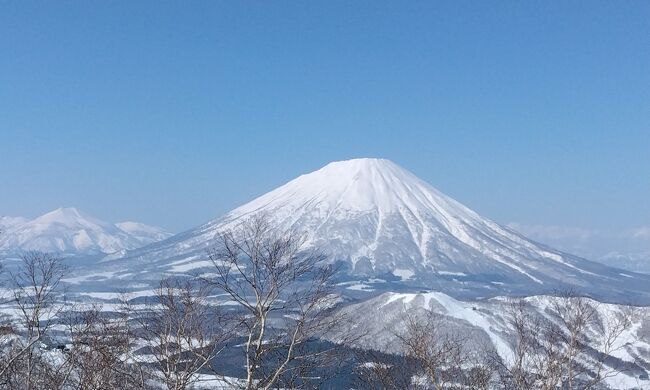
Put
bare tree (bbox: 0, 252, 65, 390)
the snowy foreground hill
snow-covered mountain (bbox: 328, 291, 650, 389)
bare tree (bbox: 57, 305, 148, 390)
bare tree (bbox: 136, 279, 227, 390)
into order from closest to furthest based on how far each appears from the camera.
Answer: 1. bare tree (bbox: 57, 305, 148, 390)
2. bare tree (bbox: 136, 279, 227, 390)
3. bare tree (bbox: 0, 252, 65, 390)
4. snow-covered mountain (bbox: 328, 291, 650, 389)
5. the snowy foreground hill

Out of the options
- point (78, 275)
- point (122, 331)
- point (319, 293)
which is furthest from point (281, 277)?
point (78, 275)

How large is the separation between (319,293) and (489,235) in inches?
5828

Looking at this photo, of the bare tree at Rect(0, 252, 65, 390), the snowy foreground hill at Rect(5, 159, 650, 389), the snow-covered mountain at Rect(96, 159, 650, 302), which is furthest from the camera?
the snow-covered mountain at Rect(96, 159, 650, 302)

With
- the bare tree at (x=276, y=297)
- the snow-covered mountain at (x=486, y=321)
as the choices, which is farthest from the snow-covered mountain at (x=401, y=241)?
the bare tree at (x=276, y=297)

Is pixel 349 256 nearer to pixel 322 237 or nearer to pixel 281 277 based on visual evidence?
pixel 322 237

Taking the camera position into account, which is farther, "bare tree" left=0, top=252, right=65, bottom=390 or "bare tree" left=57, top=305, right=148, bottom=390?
"bare tree" left=0, top=252, right=65, bottom=390

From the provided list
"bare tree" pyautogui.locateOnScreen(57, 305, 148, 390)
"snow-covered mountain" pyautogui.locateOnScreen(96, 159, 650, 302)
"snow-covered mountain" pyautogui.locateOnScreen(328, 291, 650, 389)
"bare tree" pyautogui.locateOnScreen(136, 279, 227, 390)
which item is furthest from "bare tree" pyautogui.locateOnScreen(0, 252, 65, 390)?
"snow-covered mountain" pyautogui.locateOnScreen(96, 159, 650, 302)

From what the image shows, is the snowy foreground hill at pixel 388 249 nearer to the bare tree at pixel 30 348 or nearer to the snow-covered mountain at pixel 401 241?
the snow-covered mountain at pixel 401 241

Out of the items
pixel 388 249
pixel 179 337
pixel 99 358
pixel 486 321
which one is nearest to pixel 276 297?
pixel 179 337

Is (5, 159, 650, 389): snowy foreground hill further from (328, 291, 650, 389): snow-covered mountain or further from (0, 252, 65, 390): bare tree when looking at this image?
(0, 252, 65, 390): bare tree

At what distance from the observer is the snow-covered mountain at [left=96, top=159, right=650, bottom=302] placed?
12812 cm

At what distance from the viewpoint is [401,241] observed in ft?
472

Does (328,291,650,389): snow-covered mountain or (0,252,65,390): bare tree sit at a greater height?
(0,252,65,390): bare tree

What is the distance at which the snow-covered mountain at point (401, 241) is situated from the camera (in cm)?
12812
